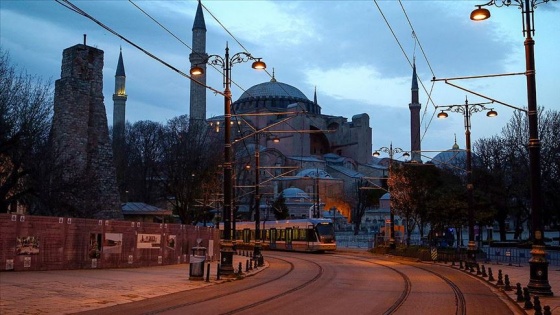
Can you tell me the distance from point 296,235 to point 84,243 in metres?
24.7

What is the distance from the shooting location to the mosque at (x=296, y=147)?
8350cm

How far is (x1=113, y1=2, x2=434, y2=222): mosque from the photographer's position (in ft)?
274

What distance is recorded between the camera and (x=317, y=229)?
4244 centimetres

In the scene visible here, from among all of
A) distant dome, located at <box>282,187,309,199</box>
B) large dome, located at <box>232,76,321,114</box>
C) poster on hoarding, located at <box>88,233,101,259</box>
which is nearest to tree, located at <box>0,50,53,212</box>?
poster on hoarding, located at <box>88,233,101,259</box>

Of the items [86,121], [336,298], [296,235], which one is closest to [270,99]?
[296,235]

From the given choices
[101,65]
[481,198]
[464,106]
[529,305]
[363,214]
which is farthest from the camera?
[363,214]

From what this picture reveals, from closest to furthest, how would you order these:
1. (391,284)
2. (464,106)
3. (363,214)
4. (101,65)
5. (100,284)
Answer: (100,284) < (391,284) < (464,106) < (101,65) < (363,214)

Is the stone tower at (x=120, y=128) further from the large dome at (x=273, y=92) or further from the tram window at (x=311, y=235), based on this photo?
the large dome at (x=273, y=92)

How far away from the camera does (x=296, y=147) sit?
369 feet

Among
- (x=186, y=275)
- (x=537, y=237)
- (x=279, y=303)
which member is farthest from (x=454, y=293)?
(x=186, y=275)

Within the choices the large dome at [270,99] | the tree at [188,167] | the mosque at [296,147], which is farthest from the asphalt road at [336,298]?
the large dome at [270,99]

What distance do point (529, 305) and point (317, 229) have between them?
30634mm

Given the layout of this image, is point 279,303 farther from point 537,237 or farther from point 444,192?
point 444,192

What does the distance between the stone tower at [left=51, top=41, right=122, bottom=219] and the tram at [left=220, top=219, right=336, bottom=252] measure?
12.1 metres
